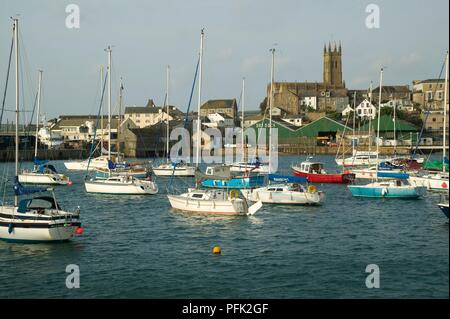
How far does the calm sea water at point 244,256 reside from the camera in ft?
79.3

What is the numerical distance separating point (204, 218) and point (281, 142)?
4173 inches

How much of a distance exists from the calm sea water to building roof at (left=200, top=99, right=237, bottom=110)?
15094 centimetres

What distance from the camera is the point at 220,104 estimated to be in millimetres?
195750

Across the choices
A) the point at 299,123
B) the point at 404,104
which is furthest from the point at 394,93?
the point at 299,123

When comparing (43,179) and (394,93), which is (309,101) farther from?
(43,179)

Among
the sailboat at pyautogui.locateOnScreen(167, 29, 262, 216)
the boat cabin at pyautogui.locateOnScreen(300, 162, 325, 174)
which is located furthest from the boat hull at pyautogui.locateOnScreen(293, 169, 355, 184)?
the sailboat at pyautogui.locateOnScreen(167, 29, 262, 216)

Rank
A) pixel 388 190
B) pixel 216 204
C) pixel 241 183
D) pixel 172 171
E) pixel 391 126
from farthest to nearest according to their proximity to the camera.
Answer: pixel 391 126 < pixel 172 171 < pixel 241 183 < pixel 388 190 < pixel 216 204

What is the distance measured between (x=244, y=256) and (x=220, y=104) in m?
167

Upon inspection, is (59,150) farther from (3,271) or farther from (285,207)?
(3,271)

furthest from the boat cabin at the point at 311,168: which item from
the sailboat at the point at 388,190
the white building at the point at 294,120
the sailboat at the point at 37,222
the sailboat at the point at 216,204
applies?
the white building at the point at 294,120

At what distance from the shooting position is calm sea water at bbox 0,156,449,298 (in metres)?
24.2

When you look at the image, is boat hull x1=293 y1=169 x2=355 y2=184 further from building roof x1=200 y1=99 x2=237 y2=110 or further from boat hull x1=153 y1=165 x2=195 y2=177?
building roof x1=200 y1=99 x2=237 y2=110

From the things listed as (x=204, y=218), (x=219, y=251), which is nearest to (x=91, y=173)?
(x=204, y=218)

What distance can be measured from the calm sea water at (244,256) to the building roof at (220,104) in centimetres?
15094
